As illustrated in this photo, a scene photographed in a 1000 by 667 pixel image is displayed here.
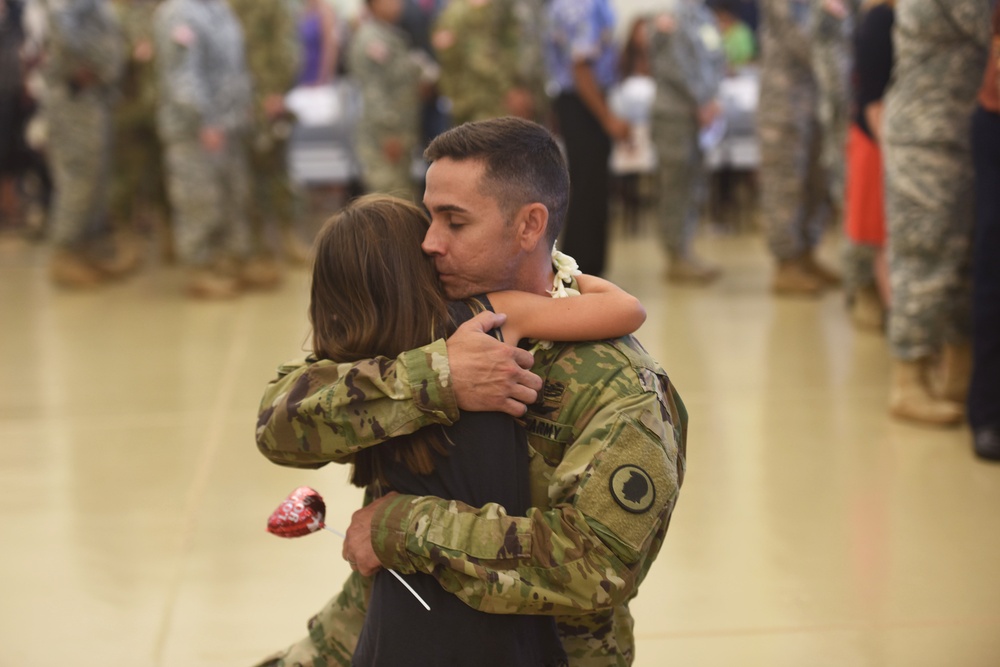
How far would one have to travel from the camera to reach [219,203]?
682cm

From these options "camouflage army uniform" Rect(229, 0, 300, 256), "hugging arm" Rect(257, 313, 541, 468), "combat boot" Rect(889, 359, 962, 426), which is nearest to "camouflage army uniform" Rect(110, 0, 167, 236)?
"camouflage army uniform" Rect(229, 0, 300, 256)

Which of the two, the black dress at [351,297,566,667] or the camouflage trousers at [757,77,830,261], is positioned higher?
the black dress at [351,297,566,667]

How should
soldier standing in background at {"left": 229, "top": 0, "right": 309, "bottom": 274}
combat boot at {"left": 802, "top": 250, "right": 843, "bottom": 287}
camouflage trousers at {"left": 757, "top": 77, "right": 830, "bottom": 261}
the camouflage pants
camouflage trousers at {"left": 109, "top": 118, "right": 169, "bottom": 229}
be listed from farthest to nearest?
1. camouflage trousers at {"left": 109, "top": 118, "right": 169, "bottom": 229}
2. soldier standing in background at {"left": 229, "top": 0, "right": 309, "bottom": 274}
3. combat boot at {"left": 802, "top": 250, "right": 843, "bottom": 287}
4. camouflage trousers at {"left": 757, "top": 77, "right": 830, "bottom": 261}
5. the camouflage pants

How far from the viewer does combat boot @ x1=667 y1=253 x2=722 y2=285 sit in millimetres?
7020

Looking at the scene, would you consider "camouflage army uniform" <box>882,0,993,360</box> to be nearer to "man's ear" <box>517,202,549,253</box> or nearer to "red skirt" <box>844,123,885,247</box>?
"red skirt" <box>844,123,885,247</box>

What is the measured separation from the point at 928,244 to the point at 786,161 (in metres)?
2.39

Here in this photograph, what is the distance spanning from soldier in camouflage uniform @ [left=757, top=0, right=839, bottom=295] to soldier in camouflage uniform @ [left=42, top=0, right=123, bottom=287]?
12.1ft

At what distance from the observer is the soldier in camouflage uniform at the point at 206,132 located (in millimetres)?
6383

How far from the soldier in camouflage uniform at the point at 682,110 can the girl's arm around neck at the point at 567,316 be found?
17.1 feet

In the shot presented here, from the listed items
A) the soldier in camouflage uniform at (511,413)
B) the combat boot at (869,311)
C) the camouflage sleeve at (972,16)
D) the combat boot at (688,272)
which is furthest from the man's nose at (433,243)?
the combat boot at (688,272)

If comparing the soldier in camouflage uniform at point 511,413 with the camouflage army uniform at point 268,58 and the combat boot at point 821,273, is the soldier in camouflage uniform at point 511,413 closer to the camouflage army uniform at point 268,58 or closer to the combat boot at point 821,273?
the combat boot at point 821,273

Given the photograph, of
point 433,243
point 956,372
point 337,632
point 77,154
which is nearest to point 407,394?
point 433,243

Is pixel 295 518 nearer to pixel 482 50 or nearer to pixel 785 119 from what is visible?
pixel 785 119

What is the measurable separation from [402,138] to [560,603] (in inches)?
241
